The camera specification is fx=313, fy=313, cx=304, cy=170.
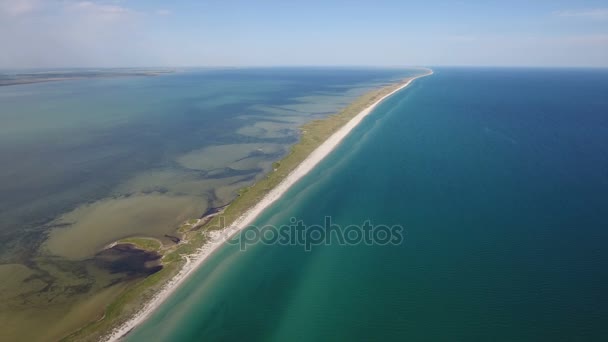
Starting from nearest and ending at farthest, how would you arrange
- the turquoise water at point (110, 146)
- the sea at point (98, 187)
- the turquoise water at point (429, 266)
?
the turquoise water at point (429, 266) < the sea at point (98, 187) < the turquoise water at point (110, 146)

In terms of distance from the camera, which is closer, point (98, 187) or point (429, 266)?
point (429, 266)

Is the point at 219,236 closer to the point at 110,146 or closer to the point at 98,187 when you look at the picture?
the point at 98,187

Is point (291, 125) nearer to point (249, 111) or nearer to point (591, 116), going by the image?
point (249, 111)

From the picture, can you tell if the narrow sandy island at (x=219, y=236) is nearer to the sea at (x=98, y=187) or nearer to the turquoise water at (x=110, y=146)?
the sea at (x=98, y=187)

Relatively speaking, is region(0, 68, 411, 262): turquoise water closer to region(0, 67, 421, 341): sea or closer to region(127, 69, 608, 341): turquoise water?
region(0, 67, 421, 341): sea

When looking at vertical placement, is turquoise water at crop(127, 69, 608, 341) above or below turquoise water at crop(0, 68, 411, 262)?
below

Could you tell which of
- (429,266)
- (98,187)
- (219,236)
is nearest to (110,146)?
(98,187)

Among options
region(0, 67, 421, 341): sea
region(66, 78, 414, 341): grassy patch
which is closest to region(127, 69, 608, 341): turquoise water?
region(66, 78, 414, 341): grassy patch

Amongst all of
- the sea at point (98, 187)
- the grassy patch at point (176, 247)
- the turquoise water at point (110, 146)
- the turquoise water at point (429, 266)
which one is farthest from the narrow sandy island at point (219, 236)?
the turquoise water at point (110, 146)

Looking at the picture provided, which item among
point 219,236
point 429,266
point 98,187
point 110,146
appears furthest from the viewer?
point 110,146
